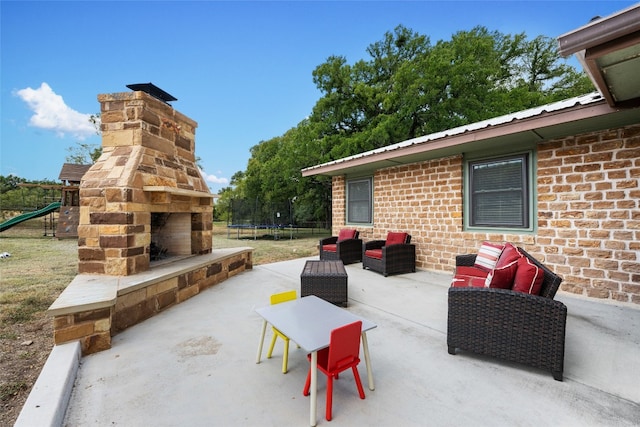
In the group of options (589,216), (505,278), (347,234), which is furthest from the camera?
(347,234)

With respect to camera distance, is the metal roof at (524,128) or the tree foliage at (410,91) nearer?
the metal roof at (524,128)

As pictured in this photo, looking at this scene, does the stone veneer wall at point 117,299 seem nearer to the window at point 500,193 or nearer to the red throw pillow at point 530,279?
the red throw pillow at point 530,279

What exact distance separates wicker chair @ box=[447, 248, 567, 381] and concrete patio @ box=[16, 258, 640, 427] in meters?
0.14

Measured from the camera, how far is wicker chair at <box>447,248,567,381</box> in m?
1.92

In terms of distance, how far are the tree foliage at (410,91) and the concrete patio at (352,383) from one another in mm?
9783

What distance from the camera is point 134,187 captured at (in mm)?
3443

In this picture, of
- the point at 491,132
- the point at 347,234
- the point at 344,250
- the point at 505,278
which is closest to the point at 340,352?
the point at 505,278

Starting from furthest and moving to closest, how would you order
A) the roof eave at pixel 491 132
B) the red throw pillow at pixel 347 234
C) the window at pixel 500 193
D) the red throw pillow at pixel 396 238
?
the red throw pillow at pixel 347 234 → the red throw pillow at pixel 396 238 → the window at pixel 500 193 → the roof eave at pixel 491 132

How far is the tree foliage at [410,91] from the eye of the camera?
1159 cm

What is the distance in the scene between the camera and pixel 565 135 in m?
3.98

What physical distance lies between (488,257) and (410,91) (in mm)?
10178

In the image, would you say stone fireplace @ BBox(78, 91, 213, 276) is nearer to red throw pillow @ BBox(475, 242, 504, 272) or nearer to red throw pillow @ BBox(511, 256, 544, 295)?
red throw pillow @ BBox(511, 256, 544, 295)

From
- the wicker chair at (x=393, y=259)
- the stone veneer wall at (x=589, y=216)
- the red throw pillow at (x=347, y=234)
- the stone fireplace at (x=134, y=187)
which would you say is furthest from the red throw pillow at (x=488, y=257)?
the stone fireplace at (x=134, y=187)

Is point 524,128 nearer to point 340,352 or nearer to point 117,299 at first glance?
point 340,352
